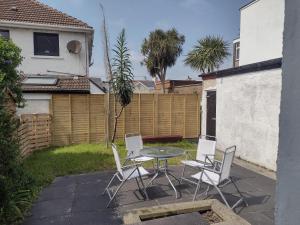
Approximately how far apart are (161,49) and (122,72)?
18348 millimetres

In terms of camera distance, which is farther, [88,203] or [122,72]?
[122,72]

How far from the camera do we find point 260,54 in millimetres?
13547

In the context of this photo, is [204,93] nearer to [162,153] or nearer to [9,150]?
[162,153]

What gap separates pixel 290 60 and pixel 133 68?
→ 31.2 ft

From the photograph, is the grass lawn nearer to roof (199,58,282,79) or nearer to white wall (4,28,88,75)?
roof (199,58,282,79)

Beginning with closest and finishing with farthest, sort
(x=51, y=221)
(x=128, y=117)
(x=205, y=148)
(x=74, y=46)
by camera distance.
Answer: (x=51, y=221) → (x=205, y=148) → (x=128, y=117) → (x=74, y=46)

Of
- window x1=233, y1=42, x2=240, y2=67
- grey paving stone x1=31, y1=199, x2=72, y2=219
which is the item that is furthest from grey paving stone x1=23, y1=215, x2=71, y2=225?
window x1=233, y1=42, x2=240, y2=67

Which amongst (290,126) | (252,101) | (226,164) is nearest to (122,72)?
(252,101)

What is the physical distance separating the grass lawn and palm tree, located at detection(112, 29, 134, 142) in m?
2.26

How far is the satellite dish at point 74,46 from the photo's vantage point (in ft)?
48.0

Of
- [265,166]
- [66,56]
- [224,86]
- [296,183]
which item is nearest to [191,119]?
[224,86]

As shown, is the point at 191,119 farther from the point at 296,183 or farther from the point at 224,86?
the point at 296,183

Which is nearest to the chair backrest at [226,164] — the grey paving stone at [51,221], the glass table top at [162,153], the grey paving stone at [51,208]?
the glass table top at [162,153]

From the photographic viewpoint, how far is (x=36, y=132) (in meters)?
9.56
